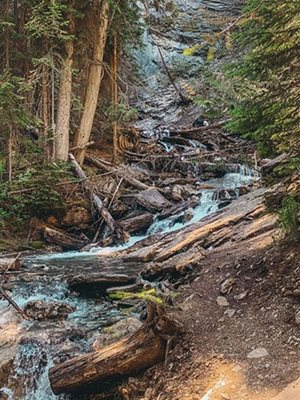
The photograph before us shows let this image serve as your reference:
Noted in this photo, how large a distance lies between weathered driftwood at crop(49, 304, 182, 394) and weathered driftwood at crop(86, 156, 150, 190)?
994 centimetres

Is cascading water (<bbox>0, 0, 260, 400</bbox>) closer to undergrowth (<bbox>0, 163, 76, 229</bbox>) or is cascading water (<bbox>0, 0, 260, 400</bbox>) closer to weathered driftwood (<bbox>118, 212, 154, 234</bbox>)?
weathered driftwood (<bbox>118, 212, 154, 234</bbox>)

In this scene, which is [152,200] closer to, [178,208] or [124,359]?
[178,208]

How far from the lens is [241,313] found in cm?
478

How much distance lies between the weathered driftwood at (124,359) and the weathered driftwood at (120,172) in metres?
9.94

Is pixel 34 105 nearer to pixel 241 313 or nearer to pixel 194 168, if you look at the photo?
pixel 194 168

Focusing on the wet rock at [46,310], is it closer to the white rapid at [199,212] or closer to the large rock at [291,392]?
the white rapid at [199,212]

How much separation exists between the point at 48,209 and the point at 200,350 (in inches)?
335

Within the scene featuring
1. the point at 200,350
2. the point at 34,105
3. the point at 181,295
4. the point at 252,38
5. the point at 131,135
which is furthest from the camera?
the point at 131,135

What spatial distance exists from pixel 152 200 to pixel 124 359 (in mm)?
9008

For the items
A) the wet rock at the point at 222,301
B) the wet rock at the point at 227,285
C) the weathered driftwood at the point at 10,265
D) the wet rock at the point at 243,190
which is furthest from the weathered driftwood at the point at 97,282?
the wet rock at the point at 243,190

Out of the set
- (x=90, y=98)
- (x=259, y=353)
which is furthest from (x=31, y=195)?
(x=259, y=353)

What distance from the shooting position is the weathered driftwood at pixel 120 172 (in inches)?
565

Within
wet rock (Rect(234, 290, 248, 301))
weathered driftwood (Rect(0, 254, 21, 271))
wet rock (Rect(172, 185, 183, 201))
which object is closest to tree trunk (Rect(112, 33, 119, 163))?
wet rock (Rect(172, 185, 183, 201))

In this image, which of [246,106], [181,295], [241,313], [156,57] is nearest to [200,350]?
[241,313]
